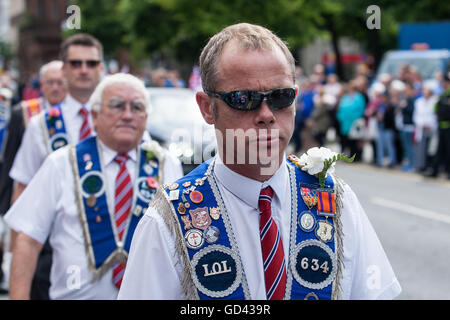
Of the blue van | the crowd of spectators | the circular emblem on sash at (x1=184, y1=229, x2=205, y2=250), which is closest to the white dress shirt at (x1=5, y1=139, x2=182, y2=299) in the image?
the circular emblem on sash at (x1=184, y1=229, x2=205, y2=250)

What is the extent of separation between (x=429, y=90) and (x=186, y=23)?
15.0 metres

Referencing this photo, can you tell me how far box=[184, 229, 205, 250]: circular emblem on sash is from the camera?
221 centimetres

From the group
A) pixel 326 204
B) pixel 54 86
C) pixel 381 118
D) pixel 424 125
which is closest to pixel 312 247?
pixel 326 204

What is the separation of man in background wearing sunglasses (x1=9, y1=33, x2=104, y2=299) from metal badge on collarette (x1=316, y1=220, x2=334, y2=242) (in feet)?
8.37

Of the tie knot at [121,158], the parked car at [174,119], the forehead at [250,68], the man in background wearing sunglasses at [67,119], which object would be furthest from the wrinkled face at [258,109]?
the parked car at [174,119]

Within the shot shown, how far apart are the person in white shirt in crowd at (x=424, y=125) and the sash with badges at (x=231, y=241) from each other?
12.6 m

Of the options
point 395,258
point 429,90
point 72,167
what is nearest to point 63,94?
point 72,167

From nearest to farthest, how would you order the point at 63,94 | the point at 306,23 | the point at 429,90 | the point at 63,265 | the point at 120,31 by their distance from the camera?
the point at 63,265
the point at 63,94
the point at 429,90
the point at 306,23
the point at 120,31

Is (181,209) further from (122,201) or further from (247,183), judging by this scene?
(122,201)

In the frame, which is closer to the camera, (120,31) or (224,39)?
(224,39)

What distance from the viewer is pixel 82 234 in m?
3.85

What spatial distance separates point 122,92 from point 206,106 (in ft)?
5.88

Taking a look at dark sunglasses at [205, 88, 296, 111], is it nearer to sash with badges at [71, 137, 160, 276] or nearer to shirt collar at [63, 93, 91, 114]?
sash with badges at [71, 137, 160, 276]

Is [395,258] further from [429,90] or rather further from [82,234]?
[429,90]
